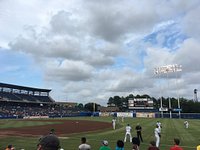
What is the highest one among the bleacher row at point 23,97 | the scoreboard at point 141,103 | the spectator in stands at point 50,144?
the bleacher row at point 23,97

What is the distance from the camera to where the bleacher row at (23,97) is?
326 feet

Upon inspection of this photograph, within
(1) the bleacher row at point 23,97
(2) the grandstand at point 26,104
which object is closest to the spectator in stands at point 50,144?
(2) the grandstand at point 26,104

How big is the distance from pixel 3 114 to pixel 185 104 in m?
74.5

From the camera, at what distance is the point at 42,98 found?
393 feet

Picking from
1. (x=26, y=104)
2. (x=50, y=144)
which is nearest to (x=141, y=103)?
(x=26, y=104)

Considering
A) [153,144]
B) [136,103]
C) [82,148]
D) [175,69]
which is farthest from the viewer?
[136,103]

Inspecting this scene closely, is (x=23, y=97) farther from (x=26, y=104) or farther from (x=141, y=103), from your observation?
(x=141, y=103)

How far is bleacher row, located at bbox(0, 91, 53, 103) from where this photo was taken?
99.4 m

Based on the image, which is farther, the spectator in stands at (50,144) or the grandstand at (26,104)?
the grandstand at (26,104)

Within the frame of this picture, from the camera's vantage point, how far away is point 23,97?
10838 cm

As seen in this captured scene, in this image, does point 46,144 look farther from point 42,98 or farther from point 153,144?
point 42,98

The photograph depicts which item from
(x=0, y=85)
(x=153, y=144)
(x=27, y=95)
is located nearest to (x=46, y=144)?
(x=153, y=144)

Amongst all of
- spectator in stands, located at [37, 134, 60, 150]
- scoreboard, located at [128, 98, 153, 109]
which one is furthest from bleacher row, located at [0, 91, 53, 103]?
spectator in stands, located at [37, 134, 60, 150]

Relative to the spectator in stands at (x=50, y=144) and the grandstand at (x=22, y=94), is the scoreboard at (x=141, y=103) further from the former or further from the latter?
the spectator in stands at (x=50, y=144)
